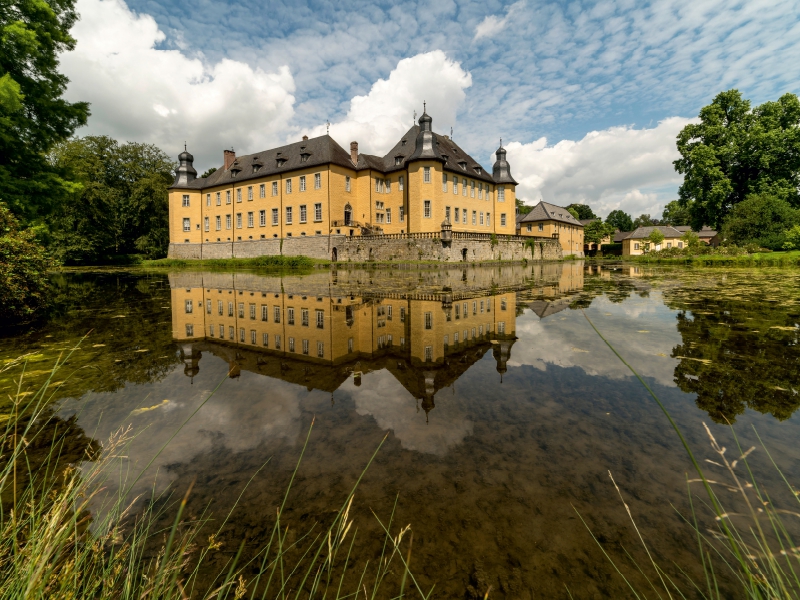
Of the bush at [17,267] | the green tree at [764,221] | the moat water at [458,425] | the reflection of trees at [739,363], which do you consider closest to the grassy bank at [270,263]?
the bush at [17,267]

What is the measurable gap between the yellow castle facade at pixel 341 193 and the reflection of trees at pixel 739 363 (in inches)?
1268

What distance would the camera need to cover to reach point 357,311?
9.02m

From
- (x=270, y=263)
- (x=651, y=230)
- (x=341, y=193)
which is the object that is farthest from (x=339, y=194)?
(x=651, y=230)

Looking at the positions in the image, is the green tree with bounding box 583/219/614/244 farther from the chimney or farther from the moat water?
the moat water

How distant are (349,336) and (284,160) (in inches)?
1665

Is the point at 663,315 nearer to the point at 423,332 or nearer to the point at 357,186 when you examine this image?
the point at 423,332

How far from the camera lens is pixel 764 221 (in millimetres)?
31469

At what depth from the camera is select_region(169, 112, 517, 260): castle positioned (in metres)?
38.4

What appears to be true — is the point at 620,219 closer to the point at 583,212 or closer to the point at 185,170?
the point at 583,212

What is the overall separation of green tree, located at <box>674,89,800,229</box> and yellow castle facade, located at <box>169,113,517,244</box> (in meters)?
19.4

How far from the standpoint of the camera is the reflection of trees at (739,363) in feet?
11.5

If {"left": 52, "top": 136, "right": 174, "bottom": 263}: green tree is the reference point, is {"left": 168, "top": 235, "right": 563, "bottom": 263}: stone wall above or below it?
below

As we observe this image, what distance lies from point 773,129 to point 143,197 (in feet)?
239

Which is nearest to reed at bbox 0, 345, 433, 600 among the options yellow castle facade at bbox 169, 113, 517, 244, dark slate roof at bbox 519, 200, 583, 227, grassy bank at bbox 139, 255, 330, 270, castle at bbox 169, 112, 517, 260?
grassy bank at bbox 139, 255, 330, 270
